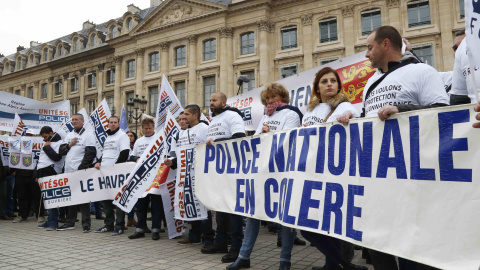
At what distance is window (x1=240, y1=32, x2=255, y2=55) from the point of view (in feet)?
95.1

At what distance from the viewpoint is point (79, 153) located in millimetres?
7223

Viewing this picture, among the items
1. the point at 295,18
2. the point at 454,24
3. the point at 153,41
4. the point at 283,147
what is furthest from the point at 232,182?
the point at 153,41

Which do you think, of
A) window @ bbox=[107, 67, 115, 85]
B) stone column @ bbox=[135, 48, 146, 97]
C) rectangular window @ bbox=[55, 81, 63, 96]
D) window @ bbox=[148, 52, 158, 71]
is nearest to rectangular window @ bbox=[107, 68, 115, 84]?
window @ bbox=[107, 67, 115, 85]

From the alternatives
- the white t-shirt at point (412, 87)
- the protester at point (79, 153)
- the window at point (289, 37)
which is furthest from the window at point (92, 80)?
the white t-shirt at point (412, 87)

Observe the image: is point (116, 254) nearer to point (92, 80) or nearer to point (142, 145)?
point (142, 145)

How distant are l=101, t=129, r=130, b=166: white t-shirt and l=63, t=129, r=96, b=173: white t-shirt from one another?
1.10 feet

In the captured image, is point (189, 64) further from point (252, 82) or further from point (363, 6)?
point (363, 6)

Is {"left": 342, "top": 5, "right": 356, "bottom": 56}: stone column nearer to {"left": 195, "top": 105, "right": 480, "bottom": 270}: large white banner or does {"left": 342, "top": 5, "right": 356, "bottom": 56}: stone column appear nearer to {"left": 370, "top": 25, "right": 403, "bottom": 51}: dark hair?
{"left": 195, "top": 105, "right": 480, "bottom": 270}: large white banner

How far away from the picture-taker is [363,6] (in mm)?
25234

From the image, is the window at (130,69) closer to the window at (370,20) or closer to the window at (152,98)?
the window at (152,98)

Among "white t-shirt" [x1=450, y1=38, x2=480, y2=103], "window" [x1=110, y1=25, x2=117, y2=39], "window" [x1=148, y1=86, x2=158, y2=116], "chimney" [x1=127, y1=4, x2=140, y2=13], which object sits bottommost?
"white t-shirt" [x1=450, y1=38, x2=480, y2=103]

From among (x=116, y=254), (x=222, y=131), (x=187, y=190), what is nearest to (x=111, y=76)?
(x=187, y=190)

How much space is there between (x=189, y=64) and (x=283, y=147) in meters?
28.8

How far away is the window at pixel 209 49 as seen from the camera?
100ft
